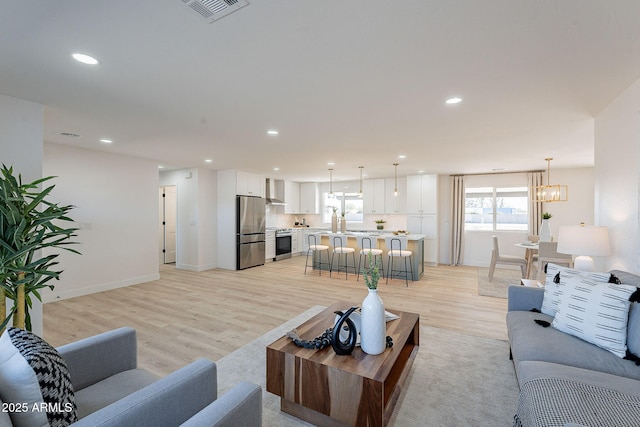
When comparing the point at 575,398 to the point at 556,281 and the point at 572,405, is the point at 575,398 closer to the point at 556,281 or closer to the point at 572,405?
the point at 572,405

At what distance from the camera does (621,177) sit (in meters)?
2.57

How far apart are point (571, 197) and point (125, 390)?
890cm

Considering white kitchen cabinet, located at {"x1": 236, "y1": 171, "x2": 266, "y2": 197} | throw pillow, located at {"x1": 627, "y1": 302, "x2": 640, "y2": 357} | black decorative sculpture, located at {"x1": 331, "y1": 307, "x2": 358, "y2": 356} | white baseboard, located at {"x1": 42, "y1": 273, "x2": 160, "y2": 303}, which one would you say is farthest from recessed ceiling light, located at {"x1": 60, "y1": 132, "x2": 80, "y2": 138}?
throw pillow, located at {"x1": 627, "y1": 302, "x2": 640, "y2": 357}

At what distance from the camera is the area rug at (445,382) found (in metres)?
1.99

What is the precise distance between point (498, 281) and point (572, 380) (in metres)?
5.00

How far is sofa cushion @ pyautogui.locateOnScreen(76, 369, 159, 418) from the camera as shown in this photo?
1395 mm

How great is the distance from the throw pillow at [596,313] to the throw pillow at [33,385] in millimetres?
2907

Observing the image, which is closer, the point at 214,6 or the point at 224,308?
the point at 214,6

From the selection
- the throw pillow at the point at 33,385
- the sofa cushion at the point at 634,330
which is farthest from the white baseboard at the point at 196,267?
the sofa cushion at the point at 634,330

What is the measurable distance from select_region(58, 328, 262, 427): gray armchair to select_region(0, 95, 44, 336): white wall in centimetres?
182

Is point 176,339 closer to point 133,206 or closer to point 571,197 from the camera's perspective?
point 133,206

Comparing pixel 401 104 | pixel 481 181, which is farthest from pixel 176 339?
pixel 481 181

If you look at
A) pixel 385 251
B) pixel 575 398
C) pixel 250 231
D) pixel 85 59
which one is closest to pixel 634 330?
pixel 575 398

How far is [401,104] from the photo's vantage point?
283cm
